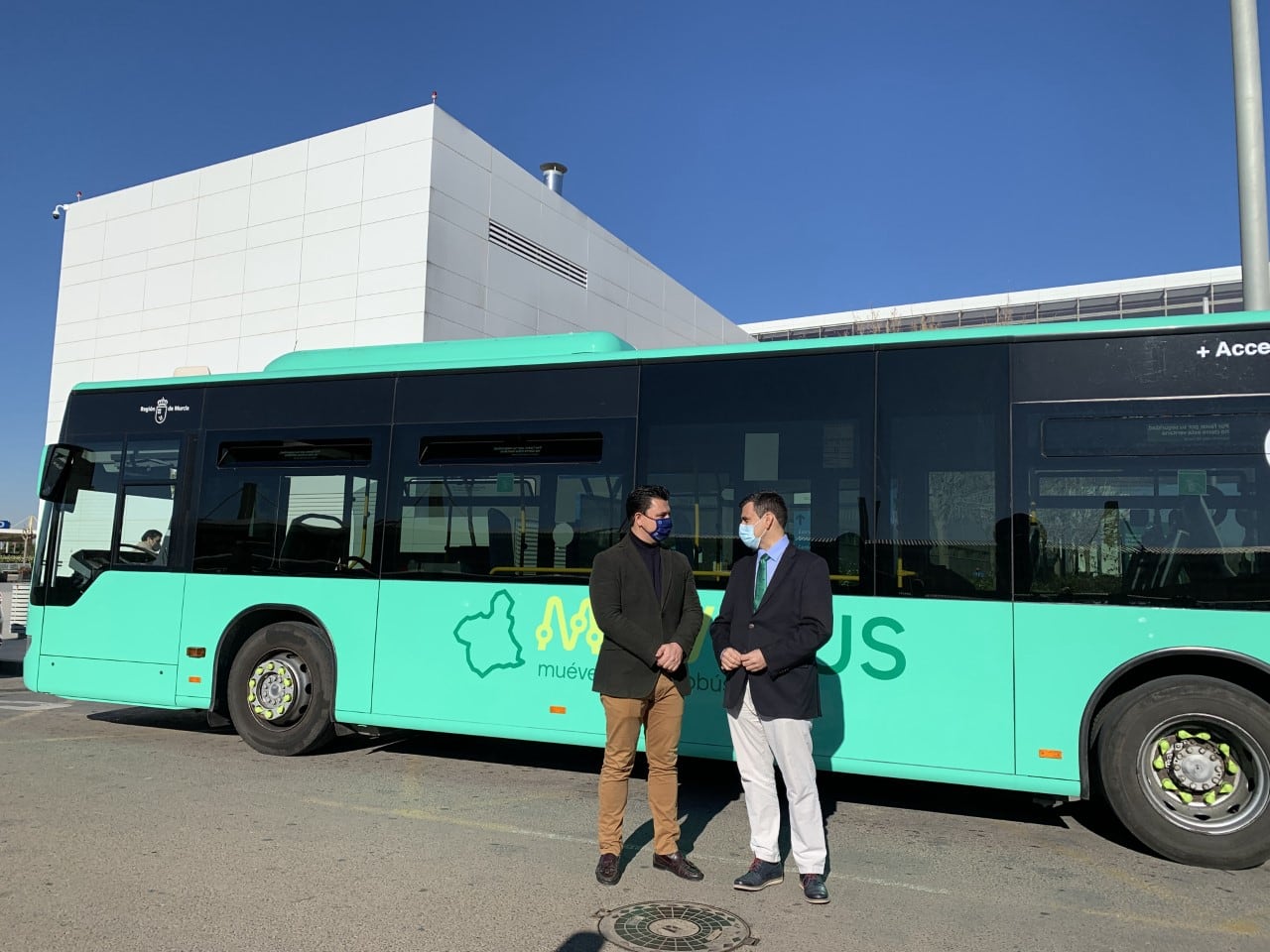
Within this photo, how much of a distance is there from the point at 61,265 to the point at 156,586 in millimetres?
21114

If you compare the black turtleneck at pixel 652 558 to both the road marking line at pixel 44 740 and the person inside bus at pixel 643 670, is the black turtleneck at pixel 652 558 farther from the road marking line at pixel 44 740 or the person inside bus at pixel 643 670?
the road marking line at pixel 44 740

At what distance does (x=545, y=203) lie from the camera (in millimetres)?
23500

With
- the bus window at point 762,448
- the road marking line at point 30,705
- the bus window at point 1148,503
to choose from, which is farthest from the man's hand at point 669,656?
the road marking line at point 30,705

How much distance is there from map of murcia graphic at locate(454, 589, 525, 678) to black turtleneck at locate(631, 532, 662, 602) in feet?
7.98

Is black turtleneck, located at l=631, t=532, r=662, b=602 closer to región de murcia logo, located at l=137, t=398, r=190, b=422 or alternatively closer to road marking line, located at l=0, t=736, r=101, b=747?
región de murcia logo, located at l=137, t=398, r=190, b=422

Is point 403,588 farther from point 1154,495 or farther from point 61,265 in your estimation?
point 61,265

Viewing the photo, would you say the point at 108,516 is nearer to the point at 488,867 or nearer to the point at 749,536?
the point at 488,867

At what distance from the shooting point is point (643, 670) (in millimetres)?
4617

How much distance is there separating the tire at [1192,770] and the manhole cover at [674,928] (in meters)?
2.69

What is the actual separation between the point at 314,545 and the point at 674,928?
492cm

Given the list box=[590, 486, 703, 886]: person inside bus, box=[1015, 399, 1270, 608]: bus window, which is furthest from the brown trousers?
box=[1015, 399, 1270, 608]: bus window

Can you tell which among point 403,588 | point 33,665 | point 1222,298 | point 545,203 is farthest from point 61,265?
point 1222,298

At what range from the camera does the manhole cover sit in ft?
12.6

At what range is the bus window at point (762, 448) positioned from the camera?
20.2 ft
